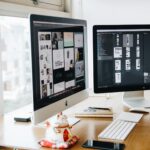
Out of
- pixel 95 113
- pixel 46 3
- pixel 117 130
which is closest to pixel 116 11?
pixel 46 3

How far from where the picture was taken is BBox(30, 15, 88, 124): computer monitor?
1.27 metres

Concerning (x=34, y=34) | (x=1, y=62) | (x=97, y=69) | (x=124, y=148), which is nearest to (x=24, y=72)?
(x=1, y=62)

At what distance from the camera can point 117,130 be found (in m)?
1.43

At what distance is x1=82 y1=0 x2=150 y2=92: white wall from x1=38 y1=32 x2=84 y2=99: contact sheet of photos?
2.89 feet

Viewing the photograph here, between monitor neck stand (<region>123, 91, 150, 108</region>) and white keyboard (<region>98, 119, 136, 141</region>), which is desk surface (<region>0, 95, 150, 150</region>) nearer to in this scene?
white keyboard (<region>98, 119, 136, 141</region>)

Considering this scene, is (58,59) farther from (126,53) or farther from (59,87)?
(126,53)

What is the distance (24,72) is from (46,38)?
37.4 inches

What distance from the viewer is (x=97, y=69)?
70.8 inches

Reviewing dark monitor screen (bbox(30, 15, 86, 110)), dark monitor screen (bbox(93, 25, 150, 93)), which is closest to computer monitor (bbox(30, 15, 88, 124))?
dark monitor screen (bbox(30, 15, 86, 110))

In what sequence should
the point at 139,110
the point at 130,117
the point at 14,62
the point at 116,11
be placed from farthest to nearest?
the point at 116,11, the point at 14,62, the point at 139,110, the point at 130,117

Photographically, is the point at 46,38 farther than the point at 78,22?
No

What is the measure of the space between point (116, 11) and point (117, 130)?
4.34 feet

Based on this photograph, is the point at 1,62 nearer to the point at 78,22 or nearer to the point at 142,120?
the point at 78,22

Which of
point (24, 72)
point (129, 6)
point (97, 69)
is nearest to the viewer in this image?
point (97, 69)
